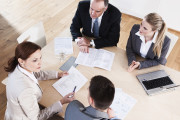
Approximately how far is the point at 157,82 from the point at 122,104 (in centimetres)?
41

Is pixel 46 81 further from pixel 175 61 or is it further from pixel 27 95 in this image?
pixel 175 61

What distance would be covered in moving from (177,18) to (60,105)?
2930 mm

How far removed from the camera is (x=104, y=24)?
2.29 meters

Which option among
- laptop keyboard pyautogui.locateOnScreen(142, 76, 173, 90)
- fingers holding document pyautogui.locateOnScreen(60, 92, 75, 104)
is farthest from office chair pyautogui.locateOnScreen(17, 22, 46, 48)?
laptop keyboard pyautogui.locateOnScreen(142, 76, 173, 90)

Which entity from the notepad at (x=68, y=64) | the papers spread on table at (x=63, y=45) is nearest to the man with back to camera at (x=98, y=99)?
the notepad at (x=68, y=64)

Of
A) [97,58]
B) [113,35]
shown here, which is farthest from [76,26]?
[97,58]

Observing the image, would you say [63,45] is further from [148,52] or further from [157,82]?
[157,82]

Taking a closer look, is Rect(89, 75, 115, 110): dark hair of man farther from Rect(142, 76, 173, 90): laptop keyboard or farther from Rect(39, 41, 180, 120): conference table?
Rect(142, 76, 173, 90): laptop keyboard

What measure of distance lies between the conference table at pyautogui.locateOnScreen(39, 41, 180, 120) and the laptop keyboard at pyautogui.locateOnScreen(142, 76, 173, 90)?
6cm

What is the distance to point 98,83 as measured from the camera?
1258 mm

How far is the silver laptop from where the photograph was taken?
5.68 feet

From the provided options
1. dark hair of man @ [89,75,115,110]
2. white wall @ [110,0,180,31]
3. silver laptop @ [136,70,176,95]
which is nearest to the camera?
dark hair of man @ [89,75,115,110]

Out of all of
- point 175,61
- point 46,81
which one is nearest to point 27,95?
point 46,81

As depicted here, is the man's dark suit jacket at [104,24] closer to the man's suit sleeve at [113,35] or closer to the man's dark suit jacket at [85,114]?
the man's suit sleeve at [113,35]
